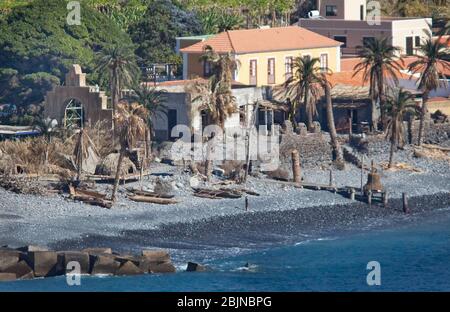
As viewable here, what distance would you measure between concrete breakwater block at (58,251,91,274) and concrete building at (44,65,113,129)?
1915cm

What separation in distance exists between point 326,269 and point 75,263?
9989mm

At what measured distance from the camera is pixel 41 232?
6344 cm

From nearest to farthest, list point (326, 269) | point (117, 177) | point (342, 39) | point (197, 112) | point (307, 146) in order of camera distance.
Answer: point (326, 269)
point (117, 177)
point (197, 112)
point (307, 146)
point (342, 39)

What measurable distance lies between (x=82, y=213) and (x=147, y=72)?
28321 mm

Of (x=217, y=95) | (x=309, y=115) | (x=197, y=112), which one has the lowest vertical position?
(x=309, y=115)

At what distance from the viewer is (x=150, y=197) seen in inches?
2731

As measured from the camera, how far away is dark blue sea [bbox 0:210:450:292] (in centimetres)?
5766

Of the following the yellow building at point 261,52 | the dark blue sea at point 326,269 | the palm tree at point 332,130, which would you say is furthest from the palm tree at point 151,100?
the dark blue sea at point 326,269

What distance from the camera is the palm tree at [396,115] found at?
7944cm

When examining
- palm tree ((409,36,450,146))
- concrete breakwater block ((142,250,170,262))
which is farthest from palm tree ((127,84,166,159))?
concrete breakwater block ((142,250,170,262))

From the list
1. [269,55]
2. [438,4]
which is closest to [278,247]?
[269,55]

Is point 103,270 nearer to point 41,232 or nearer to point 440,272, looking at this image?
point 41,232

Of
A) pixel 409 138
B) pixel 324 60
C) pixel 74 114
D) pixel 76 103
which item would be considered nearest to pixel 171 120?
pixel 74 114

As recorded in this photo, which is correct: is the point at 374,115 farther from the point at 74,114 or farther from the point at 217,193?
the point at 74,114
